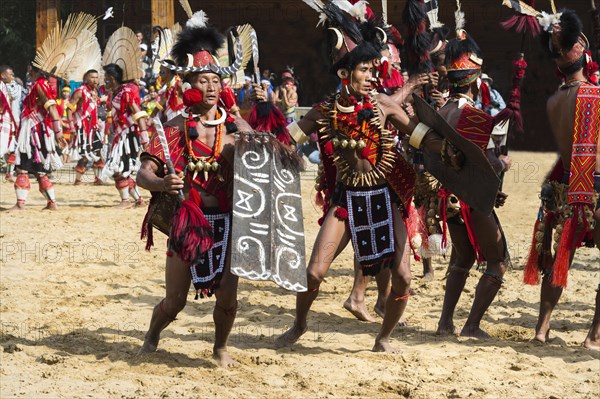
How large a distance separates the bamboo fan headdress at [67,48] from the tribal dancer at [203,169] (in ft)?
19.8

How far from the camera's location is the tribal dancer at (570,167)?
6.21 m

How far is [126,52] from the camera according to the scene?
1189cm

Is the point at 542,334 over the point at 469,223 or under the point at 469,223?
under

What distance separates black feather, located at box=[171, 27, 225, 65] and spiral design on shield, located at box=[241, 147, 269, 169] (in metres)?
0.72

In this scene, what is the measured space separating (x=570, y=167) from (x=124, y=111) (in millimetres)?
7268

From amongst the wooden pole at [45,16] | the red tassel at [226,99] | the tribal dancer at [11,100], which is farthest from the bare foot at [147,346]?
the wooden pole at [45,16]

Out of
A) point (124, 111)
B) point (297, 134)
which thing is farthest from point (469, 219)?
point (124, 111)

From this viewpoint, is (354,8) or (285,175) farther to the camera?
(354,8)

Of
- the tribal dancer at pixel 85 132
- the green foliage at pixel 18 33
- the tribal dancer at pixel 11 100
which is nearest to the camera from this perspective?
the tribal dancer at pixel 11 100

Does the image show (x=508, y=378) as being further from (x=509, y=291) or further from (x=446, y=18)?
(x=446, y=18)

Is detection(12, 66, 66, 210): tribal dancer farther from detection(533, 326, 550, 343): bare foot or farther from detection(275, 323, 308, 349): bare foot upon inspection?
detection(533, 326, 550, 343): bare foot

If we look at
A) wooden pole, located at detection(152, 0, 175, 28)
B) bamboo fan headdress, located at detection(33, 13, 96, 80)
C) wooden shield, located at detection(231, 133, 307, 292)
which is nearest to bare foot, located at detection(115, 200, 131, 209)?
bamboo fan headdress, located at detection(33, 13, 96, 80)

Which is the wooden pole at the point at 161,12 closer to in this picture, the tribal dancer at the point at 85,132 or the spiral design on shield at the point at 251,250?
the tribal dancer at the point at 85,132

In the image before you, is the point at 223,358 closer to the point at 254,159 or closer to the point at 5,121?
the point at 254,159
